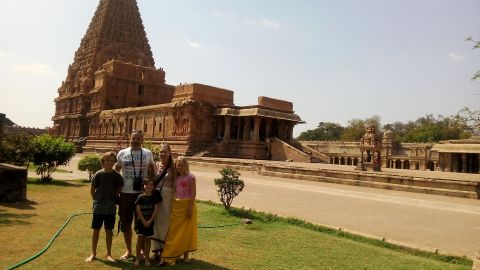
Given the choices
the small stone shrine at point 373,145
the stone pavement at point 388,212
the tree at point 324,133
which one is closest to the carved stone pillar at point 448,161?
the small stone shrine at point 373,145

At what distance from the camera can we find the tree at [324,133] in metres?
81.1

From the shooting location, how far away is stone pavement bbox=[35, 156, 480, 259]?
22.4 feet

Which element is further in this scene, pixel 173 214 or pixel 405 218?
pixel 405 218

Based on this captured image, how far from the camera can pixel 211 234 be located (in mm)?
6680

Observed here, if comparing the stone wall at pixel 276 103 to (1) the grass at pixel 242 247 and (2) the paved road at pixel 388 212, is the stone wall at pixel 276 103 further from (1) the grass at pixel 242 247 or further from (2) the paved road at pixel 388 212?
(1) the grass at pixel 242 247

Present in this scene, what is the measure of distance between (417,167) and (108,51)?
41.3 metres

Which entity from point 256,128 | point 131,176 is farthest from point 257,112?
point 131,176

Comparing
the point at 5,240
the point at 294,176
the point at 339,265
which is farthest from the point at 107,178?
the point at 294,176

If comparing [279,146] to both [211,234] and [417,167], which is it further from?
[211,234]

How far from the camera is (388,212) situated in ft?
31.1

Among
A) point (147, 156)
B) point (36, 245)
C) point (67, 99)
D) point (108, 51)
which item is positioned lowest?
point (36, 245)

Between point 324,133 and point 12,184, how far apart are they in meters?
77.5

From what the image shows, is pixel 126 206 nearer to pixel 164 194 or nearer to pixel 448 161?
pixel 164 194

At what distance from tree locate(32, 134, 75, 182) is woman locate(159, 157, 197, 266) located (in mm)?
10763
